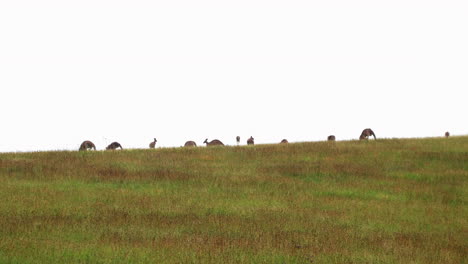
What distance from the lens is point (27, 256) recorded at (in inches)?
446

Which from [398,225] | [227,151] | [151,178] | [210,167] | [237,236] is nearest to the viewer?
[237,236]

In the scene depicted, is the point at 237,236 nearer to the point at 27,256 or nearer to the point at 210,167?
the point at 27,256

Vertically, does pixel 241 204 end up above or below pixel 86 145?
below

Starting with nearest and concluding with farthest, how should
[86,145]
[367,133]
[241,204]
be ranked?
[241,204]
[86,145]
[367,133]

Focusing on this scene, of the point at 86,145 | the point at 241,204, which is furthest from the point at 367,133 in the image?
the point at 241,204

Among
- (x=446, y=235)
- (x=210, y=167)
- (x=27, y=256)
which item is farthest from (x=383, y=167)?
(x=27, y=256)

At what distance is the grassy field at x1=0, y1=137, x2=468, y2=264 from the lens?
40.8 feet

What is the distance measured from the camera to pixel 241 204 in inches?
723

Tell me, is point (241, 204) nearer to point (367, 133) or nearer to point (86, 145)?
point (86, 145)

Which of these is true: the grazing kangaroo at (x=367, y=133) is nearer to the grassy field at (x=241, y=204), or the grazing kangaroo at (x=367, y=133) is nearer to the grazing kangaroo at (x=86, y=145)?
the grassy field at (x=241, y=204)

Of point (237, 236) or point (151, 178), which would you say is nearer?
point (237, 236)

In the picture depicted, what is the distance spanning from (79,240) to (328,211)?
7.23 metres

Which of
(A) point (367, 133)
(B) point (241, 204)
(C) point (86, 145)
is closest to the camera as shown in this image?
(B) point (241, 204)

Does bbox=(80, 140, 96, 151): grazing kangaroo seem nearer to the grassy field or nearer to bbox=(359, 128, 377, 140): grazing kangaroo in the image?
the grassy field
